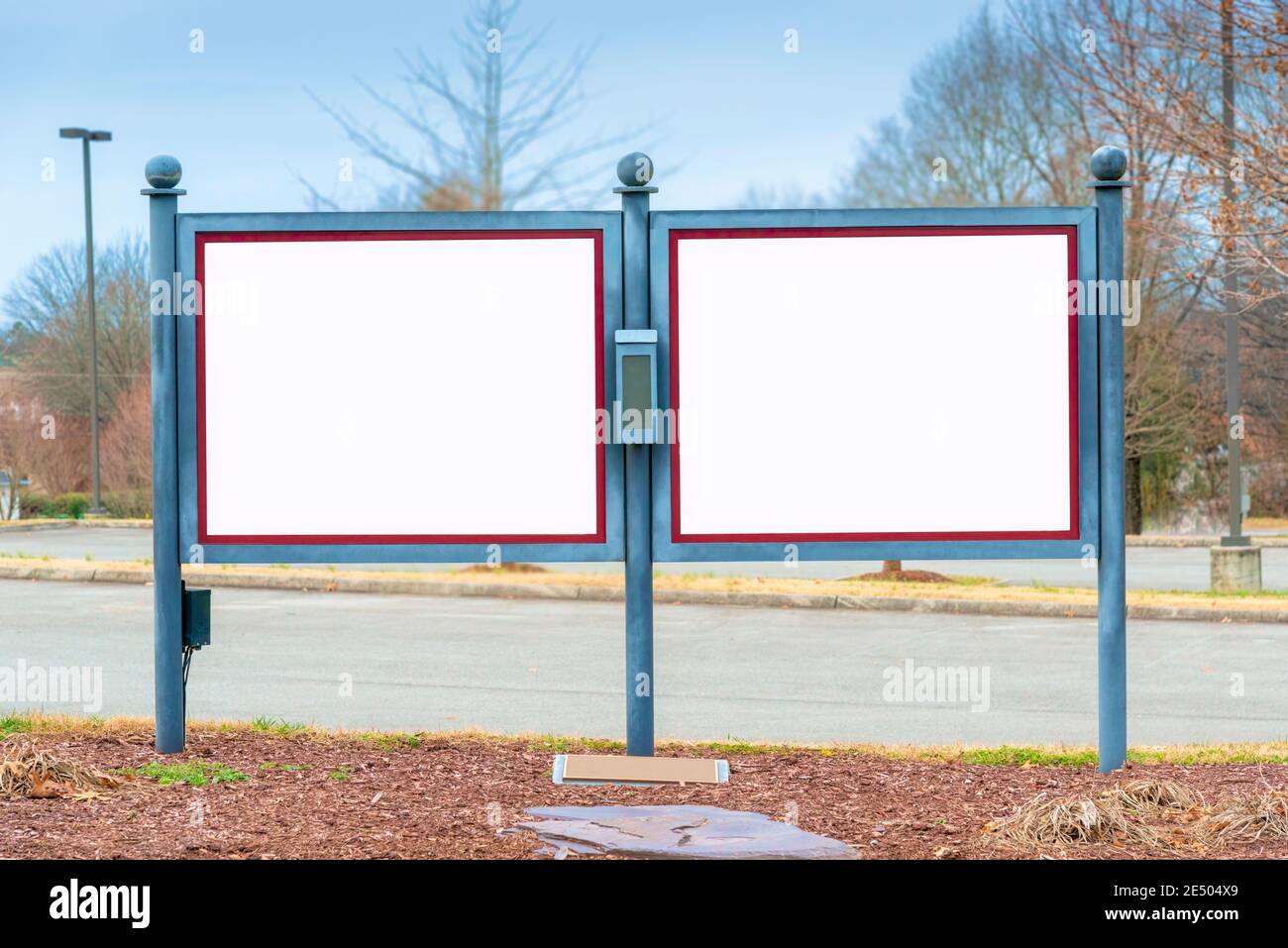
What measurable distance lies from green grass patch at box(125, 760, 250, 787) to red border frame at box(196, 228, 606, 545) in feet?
3.55

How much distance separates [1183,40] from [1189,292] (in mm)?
18906

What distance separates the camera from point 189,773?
6734mm

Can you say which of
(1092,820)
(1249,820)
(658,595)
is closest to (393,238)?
(1092,820)

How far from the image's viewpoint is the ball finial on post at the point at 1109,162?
693 cm

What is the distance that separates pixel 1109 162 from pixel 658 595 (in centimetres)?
1113

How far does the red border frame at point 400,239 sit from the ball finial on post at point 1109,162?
2348 millimetres

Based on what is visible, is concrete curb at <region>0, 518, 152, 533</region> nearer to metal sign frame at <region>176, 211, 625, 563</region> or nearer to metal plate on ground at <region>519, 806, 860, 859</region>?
metal sign frame at <region>176, 211, 625, 563</region>

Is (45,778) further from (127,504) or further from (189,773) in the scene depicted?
(127,504)

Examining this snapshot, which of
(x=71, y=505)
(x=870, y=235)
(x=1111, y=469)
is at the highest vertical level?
(x=870, y=235)

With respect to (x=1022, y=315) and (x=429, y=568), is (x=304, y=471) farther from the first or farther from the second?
(x=429, y=568)

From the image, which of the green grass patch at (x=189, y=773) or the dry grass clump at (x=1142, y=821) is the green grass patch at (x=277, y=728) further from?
the dry grass clump at (x=1142, y=821)

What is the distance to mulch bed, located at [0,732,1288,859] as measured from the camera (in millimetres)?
5355

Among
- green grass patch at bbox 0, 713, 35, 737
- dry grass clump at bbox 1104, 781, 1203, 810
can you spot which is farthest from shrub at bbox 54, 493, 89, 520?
dry grass clump at bbox 1104, 781, 1203, 810

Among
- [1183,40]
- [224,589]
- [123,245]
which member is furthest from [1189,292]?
[123,245]
